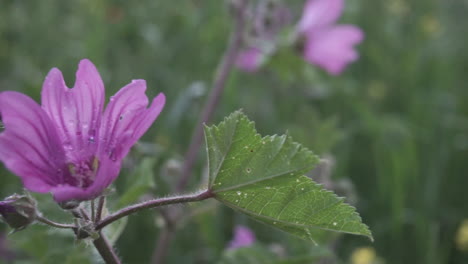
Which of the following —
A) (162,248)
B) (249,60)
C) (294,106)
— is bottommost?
(162,248)

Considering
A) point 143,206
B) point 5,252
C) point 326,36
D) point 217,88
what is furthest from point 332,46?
point 143,206

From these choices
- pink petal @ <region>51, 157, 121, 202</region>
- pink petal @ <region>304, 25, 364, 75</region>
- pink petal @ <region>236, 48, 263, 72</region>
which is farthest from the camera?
pink petal @ <region>236, 48, 263, 72</region>

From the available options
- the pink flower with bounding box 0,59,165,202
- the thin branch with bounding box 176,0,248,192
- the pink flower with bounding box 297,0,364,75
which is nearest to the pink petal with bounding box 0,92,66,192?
the pink flower with bounding box 0,59,165,202

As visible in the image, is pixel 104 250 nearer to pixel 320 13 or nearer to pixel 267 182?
pixel 267 182

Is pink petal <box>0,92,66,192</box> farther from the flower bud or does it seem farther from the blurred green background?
the blurred green background

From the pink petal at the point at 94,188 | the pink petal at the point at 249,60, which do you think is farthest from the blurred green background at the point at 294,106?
the pink petal at the point at 94,188

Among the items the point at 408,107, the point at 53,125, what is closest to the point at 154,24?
the point at 408,107

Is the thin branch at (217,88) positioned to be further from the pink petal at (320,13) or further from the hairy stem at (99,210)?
the hairy stem at (99,210)
